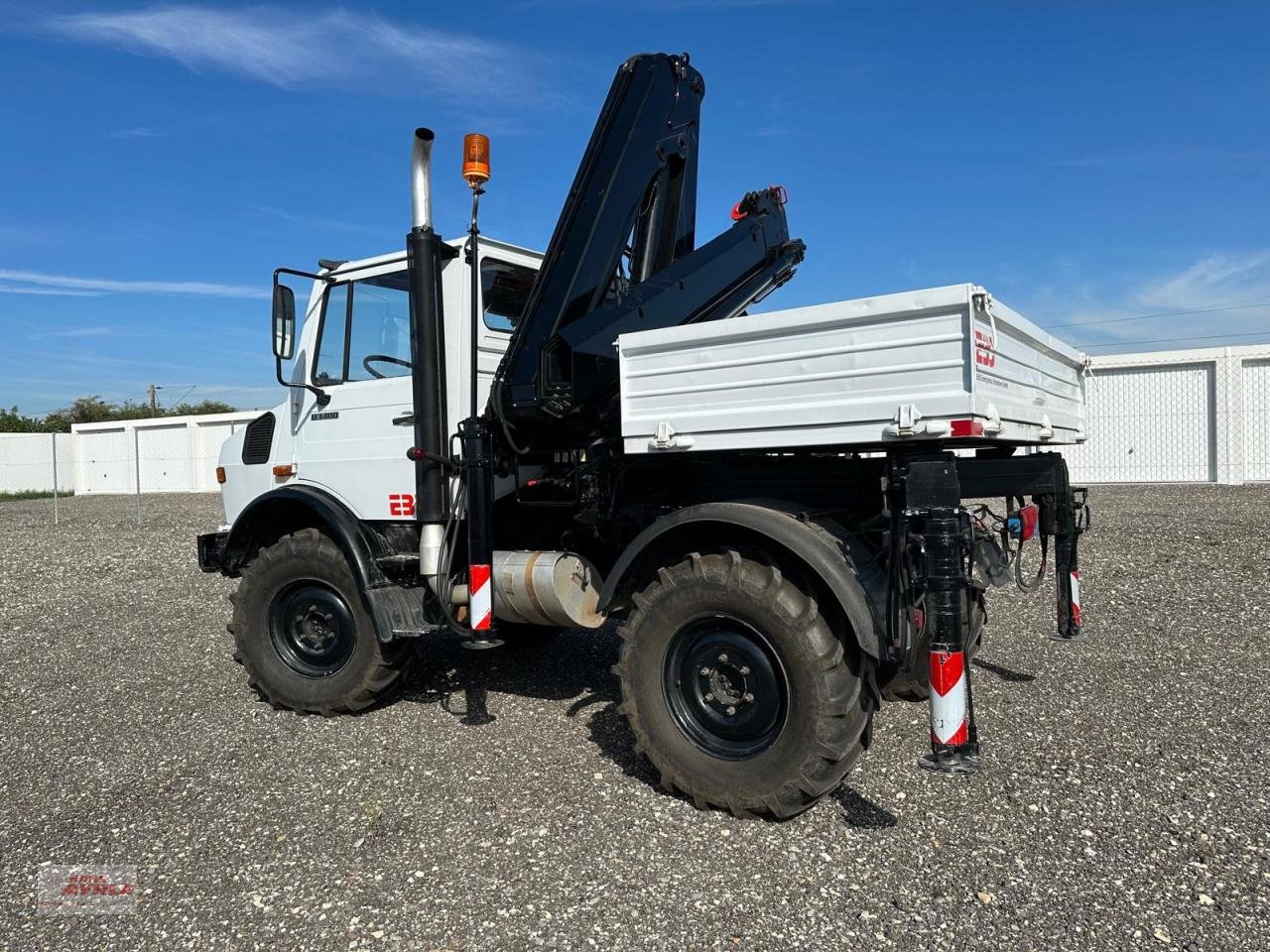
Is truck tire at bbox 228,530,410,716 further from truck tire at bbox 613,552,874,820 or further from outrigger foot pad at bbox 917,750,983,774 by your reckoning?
outrigger foot pad at bbox 917,750,983,774

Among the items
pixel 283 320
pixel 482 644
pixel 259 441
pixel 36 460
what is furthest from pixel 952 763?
pixel 36 460

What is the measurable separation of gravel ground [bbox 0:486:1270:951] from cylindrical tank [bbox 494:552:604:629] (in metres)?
0.70

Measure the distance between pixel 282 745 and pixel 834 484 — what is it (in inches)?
130

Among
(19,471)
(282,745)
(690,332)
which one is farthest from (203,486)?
(690,332)

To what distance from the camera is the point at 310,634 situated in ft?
17.5

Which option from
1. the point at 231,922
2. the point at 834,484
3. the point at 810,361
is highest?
the point at 810,361

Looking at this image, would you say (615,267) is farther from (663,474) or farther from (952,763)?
(952,763)

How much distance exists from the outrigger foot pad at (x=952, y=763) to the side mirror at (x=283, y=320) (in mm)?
4039

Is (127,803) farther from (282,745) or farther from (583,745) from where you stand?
(583,745)

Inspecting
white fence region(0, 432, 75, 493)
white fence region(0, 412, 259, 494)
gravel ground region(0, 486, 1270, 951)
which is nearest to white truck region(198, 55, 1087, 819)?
gravel ground region(0, 486, 1270, 951)

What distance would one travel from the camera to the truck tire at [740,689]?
349 centimetres

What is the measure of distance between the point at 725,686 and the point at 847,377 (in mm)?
1459

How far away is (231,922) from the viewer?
121 inches

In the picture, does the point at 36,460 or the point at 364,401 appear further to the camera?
the point at 36,460
